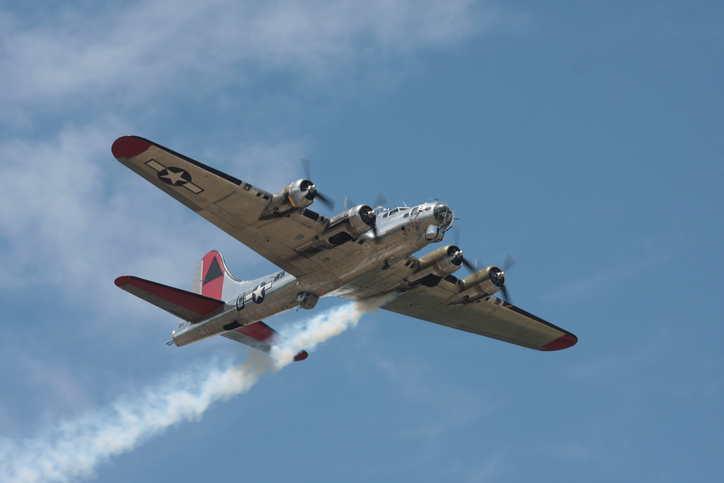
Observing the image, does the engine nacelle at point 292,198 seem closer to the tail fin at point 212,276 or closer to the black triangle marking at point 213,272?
the tail fin at point 212,276

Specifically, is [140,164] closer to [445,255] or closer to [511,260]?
[445,255]

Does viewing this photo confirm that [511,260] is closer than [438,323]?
Yes

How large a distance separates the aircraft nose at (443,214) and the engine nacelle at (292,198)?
17.8 feet

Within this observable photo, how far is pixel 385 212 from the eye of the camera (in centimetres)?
3522

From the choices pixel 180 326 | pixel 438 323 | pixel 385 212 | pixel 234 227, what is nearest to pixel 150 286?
pixel 180 326

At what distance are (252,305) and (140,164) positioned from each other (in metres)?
10.5

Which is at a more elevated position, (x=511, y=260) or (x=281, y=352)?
(x=511, y=260)

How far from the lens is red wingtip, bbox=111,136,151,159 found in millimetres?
30383

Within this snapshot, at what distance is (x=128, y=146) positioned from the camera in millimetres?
30578

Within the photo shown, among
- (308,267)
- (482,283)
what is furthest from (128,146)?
(482,283)

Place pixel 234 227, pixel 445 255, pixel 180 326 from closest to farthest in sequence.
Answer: pixel 234 227
pixel 445 255
pixel 180 326

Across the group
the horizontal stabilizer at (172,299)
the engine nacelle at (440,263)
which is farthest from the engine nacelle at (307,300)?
the engine nacelle at (440,263)

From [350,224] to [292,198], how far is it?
3.03 m

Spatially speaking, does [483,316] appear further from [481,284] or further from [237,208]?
[237,208]
